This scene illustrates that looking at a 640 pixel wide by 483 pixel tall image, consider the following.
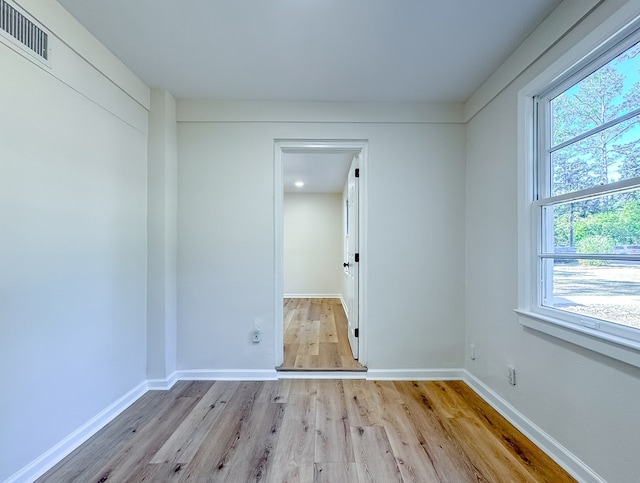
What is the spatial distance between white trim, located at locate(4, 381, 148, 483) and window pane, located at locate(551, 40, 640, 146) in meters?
3.30

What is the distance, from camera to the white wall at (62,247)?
4.75 ft

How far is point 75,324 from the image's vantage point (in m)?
1.81

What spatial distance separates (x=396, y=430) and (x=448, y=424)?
365mm

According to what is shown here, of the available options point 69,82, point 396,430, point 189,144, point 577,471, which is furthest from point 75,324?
point 577,471

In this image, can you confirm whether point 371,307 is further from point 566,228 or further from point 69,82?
point 69,82

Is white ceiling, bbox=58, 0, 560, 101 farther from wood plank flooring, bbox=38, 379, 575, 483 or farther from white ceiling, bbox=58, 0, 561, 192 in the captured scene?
wood plank flooring, bbox=38, 379, 575, 483

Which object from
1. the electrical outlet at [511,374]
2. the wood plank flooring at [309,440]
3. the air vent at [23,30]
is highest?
the air vent at [23,30]

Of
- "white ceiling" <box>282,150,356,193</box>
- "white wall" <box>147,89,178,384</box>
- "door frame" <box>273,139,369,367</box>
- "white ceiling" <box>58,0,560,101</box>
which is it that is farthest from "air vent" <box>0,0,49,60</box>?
"white ceiling" <box>282,150,356,193</box>

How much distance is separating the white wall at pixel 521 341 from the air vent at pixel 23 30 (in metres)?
2.73

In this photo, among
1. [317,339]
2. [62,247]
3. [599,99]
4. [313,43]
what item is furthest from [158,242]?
[599,99]

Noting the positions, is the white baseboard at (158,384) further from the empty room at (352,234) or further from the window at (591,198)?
the window at (591,198)

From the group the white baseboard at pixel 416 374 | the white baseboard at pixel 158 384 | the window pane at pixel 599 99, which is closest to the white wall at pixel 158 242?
the white baseboard at pixel 158 384

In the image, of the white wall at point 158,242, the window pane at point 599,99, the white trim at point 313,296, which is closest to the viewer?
the window pane at point 599,99

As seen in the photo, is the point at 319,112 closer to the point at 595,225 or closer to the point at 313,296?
the point at 595,225
